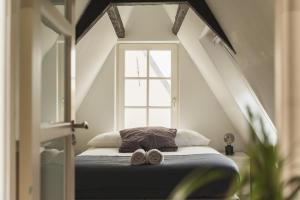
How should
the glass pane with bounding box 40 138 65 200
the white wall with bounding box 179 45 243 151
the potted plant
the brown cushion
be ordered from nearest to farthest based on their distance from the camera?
the potted plant
the glass pane with bounding box 40 138 65 200
the brown cushion
the white wall with bounding box 179 45 243 151

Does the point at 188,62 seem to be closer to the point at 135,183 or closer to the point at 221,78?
the point at 221,78

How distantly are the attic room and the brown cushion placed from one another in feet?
0.05

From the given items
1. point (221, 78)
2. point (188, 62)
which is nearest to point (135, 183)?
point (221, 78)

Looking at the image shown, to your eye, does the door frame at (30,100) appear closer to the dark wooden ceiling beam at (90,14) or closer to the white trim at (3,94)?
the white trim at (3,94)

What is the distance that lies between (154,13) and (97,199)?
2.74m

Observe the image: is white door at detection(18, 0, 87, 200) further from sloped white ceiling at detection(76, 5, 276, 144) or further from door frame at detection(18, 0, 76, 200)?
sloped white ceiling at detection(76, 5, 276, 144)

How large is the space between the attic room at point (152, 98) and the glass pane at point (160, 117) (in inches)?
0.5

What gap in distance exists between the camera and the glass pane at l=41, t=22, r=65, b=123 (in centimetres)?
167

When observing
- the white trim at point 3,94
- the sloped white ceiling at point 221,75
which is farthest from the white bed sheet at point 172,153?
the white trim at point 3,94

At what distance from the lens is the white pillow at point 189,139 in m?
4.49

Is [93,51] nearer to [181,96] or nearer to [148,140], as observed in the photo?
[148,140]

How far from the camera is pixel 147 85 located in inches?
199

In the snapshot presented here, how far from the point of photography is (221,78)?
4152 mm

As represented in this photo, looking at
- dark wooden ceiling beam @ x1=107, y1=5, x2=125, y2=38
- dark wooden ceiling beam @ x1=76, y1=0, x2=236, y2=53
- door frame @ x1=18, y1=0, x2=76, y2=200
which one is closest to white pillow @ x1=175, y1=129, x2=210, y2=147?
dark wooden ceiling beam @ x1=107, y1=5, x2=125, y2=38
